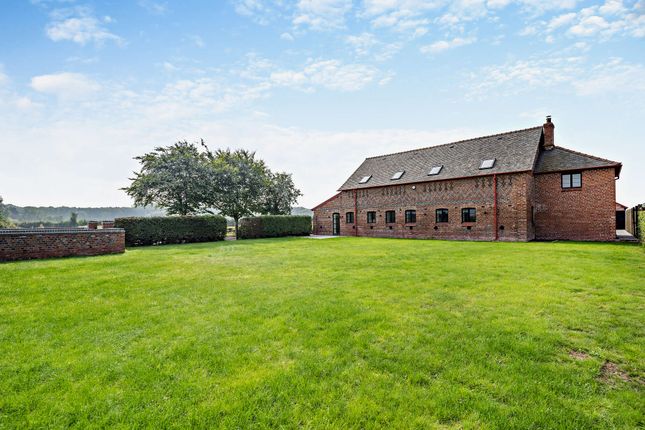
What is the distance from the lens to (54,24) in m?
8.91

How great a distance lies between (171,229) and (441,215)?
18503 mm

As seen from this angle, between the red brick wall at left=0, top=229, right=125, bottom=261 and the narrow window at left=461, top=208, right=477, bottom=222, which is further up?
the narrow window at left=461, top=208, right=477, bottom=222

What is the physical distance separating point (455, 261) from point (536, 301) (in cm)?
463

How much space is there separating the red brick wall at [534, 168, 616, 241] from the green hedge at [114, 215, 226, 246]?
72.1 feet

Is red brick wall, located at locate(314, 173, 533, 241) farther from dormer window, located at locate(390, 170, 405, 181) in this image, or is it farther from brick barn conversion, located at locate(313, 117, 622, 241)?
dormer window, located at locate(390, 170, 405, 181)

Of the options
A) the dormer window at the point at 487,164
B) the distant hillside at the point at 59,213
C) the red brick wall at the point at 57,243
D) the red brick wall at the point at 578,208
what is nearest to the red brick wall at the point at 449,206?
the dormer window at the point at 487,164

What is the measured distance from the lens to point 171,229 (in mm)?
20016

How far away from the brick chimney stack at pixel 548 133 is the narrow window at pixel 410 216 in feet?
31.9

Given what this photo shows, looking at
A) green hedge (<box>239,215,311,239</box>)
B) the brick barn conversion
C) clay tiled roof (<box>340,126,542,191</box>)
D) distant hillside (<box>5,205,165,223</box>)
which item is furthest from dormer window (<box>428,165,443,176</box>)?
distant hillside (<box>5,205,165,223</box>)

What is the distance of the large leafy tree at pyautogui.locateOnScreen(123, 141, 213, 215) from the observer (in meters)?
25.9

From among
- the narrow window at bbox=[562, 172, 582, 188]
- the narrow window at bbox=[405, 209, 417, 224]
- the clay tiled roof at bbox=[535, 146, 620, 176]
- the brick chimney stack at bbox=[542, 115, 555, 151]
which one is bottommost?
the narrow window at bbox=[405, 209, 417, 224]

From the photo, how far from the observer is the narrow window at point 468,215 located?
Answer: 1999 cm

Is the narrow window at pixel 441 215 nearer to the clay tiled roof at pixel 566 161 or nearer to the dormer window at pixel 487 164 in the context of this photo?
the dormer window at pixel 487 164

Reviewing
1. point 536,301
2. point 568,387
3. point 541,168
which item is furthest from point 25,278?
point 541,168
